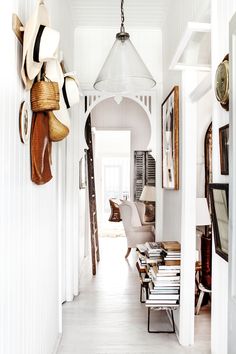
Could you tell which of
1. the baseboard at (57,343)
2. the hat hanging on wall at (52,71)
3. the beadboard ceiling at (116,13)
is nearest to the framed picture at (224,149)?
the hat hanging on wall at (52,71)

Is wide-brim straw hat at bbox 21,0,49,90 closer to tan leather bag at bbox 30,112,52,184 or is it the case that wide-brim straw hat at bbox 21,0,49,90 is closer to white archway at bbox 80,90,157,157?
tan leather bag at bbox 30,112,52,184

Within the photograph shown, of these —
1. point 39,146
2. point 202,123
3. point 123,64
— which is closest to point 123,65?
point 123,64

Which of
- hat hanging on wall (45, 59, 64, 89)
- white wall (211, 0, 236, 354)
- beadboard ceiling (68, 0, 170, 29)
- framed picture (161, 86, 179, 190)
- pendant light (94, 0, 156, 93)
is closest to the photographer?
white wall (211, 0, 236, 354)

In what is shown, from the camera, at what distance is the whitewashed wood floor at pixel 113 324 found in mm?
2746

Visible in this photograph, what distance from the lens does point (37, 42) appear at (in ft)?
5.25

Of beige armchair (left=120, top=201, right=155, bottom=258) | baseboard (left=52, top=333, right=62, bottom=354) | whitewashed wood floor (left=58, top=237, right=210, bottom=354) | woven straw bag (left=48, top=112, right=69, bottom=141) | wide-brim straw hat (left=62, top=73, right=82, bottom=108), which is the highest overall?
wide-brim straw hat (left=62, top=73, right=82, bottom=108)

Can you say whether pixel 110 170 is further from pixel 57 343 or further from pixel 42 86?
pixel 42 86

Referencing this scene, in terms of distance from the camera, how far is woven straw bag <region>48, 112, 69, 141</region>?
2.04 metres

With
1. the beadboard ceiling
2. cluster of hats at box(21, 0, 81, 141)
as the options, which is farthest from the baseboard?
the beadboard ceiling

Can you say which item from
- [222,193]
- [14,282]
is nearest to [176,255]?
[222,193]

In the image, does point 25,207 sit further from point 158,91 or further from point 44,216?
point 158,91

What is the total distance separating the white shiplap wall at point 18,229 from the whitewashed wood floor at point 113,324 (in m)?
0.56

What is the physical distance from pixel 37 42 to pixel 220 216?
1.19 metres

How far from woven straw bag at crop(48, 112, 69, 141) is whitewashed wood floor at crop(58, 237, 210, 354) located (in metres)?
1.69
